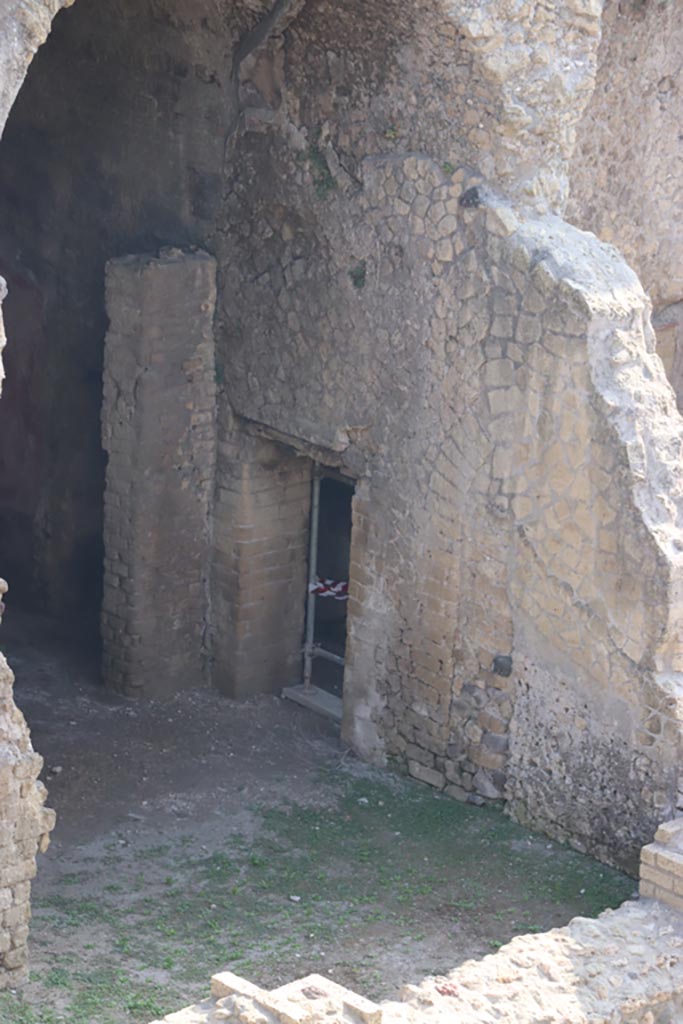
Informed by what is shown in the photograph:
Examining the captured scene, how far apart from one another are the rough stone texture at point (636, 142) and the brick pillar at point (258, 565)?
2.26m

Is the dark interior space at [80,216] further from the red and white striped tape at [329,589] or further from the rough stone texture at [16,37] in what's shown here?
the rough stone texture at [16,37]

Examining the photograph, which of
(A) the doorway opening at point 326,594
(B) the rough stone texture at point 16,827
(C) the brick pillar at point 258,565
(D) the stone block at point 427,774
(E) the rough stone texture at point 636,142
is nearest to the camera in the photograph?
(B) the rough stone texture at point 16,827

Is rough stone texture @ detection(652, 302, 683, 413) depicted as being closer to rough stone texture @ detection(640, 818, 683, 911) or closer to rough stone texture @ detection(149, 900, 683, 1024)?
rough stone texture @ detection(640, 818, 683, 911)

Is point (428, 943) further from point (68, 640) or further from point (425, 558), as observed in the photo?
point (68, 640)

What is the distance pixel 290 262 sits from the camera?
1036 centimetres

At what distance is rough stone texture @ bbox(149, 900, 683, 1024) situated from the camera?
6.98 meters

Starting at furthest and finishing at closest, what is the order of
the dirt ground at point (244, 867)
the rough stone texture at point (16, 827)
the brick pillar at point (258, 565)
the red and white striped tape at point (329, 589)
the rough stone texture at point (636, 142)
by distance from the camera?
the red and white striped tape at point (329, 589) < the brick pillar at point (258, 565) < the rough stone texture at point (636, 142) < the dirt ground at point (244, 867) < the rough stone texture at point (16, 827)

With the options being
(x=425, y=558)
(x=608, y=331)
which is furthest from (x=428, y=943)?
(x=608, y=331)

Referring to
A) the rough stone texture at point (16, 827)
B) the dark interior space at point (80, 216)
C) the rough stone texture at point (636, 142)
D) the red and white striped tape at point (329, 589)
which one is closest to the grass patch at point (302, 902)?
the rough stone texture at point (16, 827)

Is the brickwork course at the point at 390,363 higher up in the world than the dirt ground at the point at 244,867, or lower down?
higher up

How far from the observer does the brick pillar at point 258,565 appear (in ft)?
36.1

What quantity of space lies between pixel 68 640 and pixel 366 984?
4.37 m

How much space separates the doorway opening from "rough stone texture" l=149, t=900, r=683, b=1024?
3.19 m

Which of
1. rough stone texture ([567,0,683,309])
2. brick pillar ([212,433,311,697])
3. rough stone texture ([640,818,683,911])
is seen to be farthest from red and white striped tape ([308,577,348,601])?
rough stone texture ([640,818,683,911])
